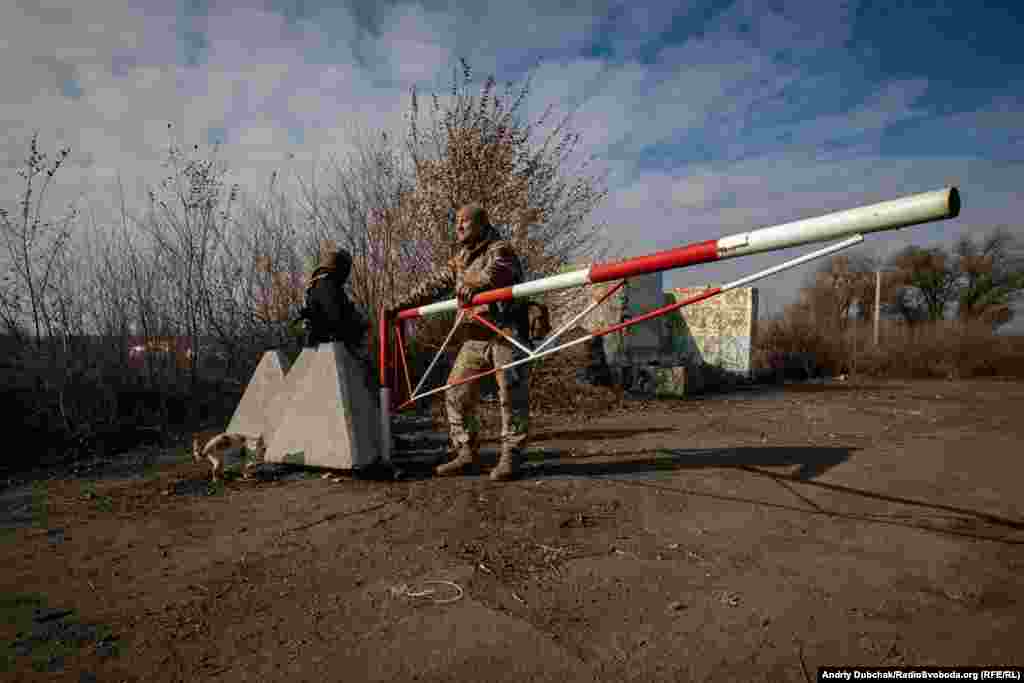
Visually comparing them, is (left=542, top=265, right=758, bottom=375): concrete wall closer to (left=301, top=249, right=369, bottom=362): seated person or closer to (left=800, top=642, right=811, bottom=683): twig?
(left=301, top=249, right=369, bottom=362): seated person

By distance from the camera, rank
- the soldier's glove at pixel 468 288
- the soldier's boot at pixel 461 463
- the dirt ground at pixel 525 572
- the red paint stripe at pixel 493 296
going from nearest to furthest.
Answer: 1. the dirt ground at pixel 525 572
2. the red paint stripe at pixel 493 296
3. the soldier's glove at pixel 468 288
4. the soldier's boot at pixel 461 463

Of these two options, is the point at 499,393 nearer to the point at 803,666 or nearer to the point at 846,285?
the point at 803,666

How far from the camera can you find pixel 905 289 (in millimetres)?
32562

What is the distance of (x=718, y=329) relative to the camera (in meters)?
15.5

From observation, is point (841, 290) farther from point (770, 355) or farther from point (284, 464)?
point (284, 464)

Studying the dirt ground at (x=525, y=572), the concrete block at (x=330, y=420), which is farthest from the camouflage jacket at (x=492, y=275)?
the dirt ground at (x=525, y=572)

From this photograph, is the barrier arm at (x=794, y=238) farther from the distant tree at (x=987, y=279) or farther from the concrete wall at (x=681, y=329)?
the distant tree at (x=987, y=279)

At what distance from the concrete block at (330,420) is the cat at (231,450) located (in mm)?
110

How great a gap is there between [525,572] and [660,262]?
5.48 feet

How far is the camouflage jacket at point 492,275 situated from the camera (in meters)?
3.57

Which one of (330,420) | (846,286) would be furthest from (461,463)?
(846,286)

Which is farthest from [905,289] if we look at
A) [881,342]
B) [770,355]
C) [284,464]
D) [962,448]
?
[284,464]

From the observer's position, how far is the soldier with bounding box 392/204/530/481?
3.60 meters

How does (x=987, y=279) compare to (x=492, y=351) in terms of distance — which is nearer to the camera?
(x=492, y=351)
